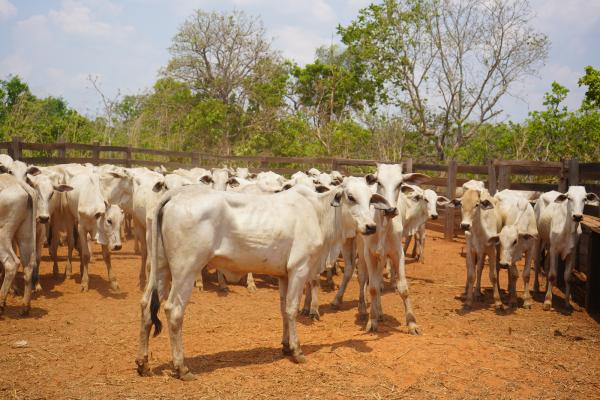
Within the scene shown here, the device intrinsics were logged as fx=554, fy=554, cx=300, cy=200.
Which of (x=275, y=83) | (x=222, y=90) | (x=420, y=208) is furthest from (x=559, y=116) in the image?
(x=222, y=90)

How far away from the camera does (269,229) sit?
5.88 m

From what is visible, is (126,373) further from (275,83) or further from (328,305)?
(275,83)

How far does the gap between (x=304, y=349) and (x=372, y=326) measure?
4.35 feet

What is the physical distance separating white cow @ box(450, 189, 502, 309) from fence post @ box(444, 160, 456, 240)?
725cm

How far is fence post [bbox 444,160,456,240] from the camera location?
54.0 feet

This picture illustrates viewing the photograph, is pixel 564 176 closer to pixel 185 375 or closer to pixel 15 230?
pixel 185 375

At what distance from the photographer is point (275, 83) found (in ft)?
108

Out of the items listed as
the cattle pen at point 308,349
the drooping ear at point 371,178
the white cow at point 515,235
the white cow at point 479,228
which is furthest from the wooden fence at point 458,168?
the drooping ear at point 371,178

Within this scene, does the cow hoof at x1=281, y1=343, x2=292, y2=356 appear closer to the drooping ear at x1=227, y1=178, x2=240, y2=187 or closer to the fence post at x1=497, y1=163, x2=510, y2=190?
the drooping ear at x1=227, y1=178, x2=240, y2=187

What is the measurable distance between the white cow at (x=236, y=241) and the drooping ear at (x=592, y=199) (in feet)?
16.3

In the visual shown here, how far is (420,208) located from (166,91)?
2516cm

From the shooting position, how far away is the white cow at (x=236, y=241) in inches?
214

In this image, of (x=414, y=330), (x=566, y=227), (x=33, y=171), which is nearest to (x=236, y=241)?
(x=414, y=330)

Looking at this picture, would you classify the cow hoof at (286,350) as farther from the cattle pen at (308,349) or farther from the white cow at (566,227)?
the white cow at (566,227)
